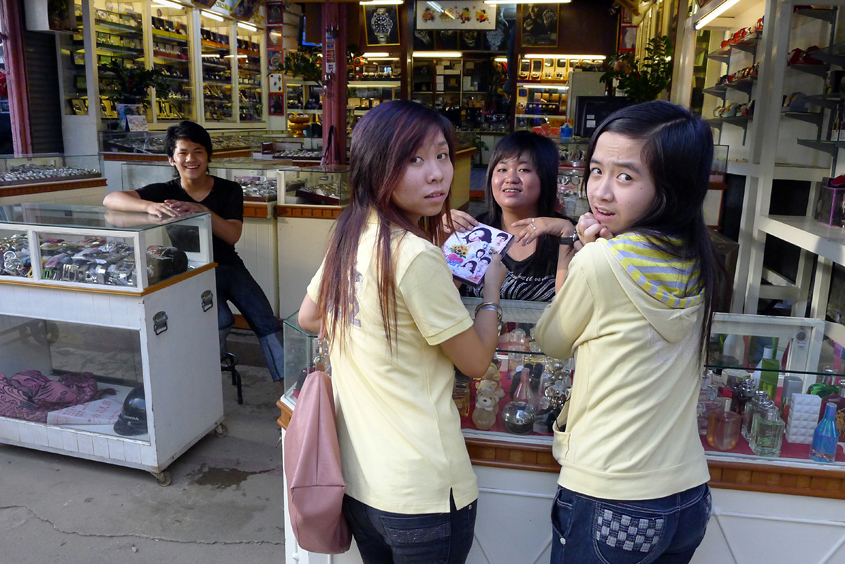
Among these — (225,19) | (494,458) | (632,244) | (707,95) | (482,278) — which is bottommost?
(494,458)

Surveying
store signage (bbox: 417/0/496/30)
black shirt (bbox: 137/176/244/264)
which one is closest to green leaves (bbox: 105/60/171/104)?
store signage (bbox: 417/0/496/30)

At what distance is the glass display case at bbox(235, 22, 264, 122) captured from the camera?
1065 cm

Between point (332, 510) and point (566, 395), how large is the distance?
2.25 feet

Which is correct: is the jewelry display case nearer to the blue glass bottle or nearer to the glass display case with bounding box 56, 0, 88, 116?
the blue glass bottle

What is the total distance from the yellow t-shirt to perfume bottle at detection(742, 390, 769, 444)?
772 mm

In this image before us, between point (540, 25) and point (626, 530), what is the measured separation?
37.3 ft

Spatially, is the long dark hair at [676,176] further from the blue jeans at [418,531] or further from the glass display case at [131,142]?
the glass display case at [131,142]

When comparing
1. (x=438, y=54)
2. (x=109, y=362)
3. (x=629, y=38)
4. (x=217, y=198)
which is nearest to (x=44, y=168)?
(x=217, y=198)

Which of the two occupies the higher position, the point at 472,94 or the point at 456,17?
the point at 456,17

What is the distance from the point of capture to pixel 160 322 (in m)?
Answer: 2.64

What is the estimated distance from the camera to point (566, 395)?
159 centimetres

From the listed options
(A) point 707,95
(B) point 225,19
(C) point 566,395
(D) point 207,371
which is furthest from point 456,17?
(C) point 566,395

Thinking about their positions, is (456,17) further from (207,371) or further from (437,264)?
(437,264)

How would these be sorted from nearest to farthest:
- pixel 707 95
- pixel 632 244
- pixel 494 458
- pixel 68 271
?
pixel 632 244, pixel 494 458, pixel 68 271, pixel 707 95
